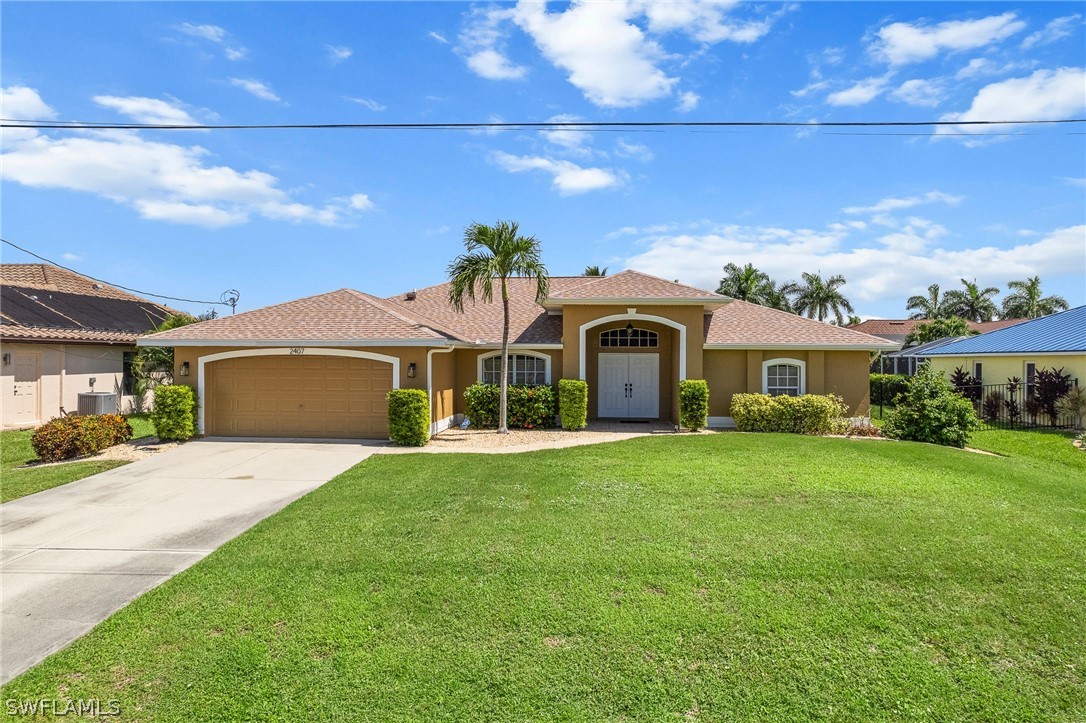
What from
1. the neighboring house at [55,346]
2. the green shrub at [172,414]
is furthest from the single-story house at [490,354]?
the neighboring house at [55,346]

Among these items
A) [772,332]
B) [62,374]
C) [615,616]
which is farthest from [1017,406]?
[62,374]

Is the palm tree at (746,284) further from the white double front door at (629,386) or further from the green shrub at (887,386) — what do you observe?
the white double front door at (629,386)

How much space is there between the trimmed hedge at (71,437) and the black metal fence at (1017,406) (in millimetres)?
23490

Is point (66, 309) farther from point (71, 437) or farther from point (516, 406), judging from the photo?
point (516, 406)

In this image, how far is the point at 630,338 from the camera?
1775 centimetres

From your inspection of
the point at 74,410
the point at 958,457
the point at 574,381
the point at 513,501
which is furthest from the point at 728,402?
the point at 74,410

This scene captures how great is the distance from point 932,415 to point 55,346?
26.8m

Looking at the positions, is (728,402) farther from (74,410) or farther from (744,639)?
(74,410)

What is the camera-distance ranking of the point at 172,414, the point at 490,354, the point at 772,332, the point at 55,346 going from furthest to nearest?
the point at 490,354 < the point at 55,346 < the point at 772,332 < the point at 172,414

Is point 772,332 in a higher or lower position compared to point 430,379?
higher

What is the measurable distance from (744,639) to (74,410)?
22.6 metres

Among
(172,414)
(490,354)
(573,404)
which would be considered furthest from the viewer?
(490,354)

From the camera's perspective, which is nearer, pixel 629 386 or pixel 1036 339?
pixel 629 386

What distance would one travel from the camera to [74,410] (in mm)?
18016
